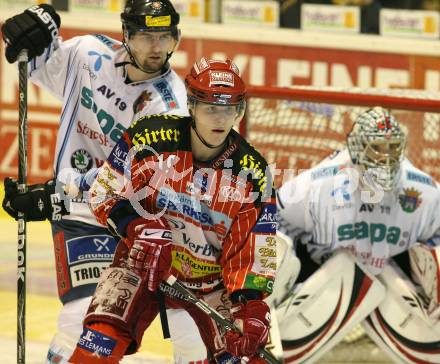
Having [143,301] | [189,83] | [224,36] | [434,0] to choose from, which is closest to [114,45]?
[189,83]

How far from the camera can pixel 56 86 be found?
15.2 feet

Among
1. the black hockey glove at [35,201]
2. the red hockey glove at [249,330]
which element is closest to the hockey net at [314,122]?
the black hockey glove at [35,201]

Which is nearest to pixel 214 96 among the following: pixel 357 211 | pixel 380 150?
pixel 380 150

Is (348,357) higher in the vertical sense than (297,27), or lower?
lower

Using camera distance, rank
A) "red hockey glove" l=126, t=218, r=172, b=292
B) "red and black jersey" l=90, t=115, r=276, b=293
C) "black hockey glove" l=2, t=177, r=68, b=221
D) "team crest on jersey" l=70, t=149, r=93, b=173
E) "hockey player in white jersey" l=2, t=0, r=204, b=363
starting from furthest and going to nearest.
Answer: "team crest on jersey" l=70, t=149, r=93, b=173, "hockey player in white jersey" l=2, t=0, r=204, b=363, "black hockey glove" l=2, t=177, r=68, b=221, "red and black jersey" l=90, t=115, r=276, b=293, "red hockey glove" l=126, t=218, r=172, b=292

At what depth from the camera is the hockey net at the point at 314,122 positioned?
227 inches

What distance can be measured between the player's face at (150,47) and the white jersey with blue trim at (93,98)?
105 mm

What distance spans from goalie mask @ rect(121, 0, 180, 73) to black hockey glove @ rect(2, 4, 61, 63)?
0.93 feet

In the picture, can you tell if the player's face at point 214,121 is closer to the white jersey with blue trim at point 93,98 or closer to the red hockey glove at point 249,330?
the red hockey glove at point 249,330

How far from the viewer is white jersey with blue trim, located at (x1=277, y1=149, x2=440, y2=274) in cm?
513

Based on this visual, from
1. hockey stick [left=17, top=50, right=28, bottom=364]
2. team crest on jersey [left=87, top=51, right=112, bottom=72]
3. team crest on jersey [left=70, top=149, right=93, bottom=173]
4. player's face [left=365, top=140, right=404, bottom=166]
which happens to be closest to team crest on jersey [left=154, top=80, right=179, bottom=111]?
team crest on jersey [left=87, top=51, right=112, bottom=72]

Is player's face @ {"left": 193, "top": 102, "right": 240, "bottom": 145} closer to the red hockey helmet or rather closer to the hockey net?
the red hockey helmet

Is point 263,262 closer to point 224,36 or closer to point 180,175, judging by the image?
point 180,175

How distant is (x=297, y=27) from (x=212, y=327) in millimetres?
4762
